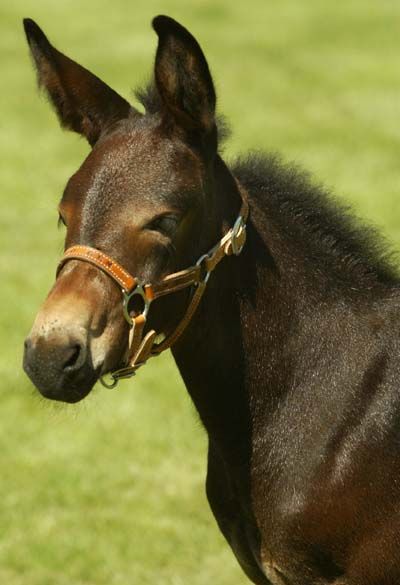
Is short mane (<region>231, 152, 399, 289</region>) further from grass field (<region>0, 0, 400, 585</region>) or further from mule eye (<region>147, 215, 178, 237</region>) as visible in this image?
mule eye (<region>147, 215, 178, 237</region>)

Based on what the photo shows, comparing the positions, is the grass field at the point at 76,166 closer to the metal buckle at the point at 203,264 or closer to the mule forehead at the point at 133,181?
the metal buckle at the point at 203,264

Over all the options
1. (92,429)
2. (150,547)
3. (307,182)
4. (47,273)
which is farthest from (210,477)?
(47,273)

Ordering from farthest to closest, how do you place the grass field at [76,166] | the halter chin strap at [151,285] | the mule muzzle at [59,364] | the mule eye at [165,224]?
the grass field at [76,166], the mule eye at [165,224], the halter chin strap at [151,285], the mule muzzle at [59,364]

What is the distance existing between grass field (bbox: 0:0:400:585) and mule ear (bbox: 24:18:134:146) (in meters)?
1.29

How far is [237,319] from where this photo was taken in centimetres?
462

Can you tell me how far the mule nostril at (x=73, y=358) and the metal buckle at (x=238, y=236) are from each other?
80cm

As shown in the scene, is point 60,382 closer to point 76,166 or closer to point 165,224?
point 165,224

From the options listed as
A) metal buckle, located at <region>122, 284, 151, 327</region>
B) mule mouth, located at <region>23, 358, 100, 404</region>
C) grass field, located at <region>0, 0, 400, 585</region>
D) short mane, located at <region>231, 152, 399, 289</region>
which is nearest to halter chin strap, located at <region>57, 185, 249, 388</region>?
metal buckle, located at <region>122, 284, 151, 327</region>

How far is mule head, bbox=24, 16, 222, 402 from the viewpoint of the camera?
4.04 metres

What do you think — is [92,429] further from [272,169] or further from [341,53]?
[341,53]

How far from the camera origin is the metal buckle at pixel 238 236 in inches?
176

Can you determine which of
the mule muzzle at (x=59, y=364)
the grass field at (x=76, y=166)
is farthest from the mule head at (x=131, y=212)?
the grass field at (x=76, y=166)

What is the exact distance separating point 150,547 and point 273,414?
2.87 m

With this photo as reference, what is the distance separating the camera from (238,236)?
176 inches
